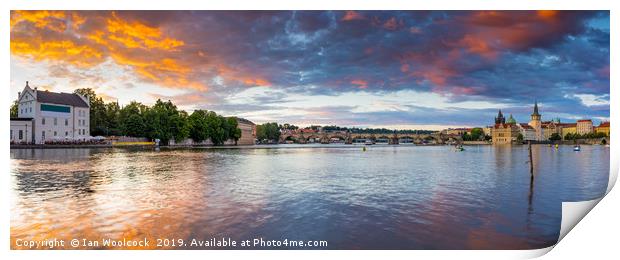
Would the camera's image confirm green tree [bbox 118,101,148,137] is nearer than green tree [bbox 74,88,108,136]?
Yes

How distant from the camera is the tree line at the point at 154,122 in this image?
47281 mm

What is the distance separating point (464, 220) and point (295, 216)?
3.29m

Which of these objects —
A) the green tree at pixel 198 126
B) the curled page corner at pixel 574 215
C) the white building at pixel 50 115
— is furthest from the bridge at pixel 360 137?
the curled page corner at pixel 574 215

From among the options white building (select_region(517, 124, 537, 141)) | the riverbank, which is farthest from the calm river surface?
white building (select_region(517, 124, 537, 141))

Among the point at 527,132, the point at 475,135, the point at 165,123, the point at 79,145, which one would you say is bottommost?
the point at 79,145

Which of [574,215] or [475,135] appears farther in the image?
[475,135]

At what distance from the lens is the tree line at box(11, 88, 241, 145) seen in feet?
155

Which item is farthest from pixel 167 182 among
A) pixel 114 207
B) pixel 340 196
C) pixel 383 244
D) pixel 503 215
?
pixel 503 215

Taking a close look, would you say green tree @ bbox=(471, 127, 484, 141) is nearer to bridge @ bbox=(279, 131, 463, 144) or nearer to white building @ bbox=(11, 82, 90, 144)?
bridge @ bbox=(279, 131, 463, 144)

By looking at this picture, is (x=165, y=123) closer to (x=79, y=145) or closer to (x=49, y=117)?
(x=79, y=145)

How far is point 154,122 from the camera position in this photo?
47375mm

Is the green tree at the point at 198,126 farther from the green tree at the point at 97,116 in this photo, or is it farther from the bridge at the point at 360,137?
the bridge at the point at 360,137

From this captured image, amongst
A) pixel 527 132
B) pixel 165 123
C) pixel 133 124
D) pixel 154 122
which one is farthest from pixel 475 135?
pixel 133 124

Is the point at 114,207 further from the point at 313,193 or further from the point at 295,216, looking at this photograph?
the point at 313,193
